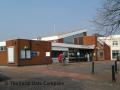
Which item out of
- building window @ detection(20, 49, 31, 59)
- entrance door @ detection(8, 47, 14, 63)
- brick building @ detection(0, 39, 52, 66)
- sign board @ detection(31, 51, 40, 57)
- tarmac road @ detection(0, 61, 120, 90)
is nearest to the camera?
tarmac road @ detection(0, 61, 120, 90)

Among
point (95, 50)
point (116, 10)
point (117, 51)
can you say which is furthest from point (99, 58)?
point (116, 10)

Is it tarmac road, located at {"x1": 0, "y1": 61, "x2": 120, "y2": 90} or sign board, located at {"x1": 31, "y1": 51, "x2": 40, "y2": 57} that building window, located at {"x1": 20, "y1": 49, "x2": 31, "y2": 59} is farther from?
tarmac road, located at {"x1": 0, "y1": 61, "x2": 120, "y2": 90}

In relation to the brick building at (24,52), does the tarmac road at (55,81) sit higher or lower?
lower

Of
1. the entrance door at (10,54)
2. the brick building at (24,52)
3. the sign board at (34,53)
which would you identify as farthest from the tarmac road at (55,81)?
the sign board at (34,53)

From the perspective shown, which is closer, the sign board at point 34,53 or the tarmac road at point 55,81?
the tarmac road at point 55,81

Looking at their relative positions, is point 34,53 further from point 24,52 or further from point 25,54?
point 24,52

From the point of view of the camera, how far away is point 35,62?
46781mm

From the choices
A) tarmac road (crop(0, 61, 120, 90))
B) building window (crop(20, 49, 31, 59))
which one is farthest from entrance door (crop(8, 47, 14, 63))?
tarmac road (crop(0, 61, 120, 90))

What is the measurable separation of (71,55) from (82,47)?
6262 millimetres

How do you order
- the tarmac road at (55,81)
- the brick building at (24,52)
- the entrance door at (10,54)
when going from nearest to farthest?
the tarmac road at (55,81), the brick building at (24,52), the entrance door at (10,54)

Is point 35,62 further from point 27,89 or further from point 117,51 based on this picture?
point 117,51

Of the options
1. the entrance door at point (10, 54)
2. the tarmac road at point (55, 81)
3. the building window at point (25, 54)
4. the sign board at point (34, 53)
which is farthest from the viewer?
the sign board at point (34, 53)

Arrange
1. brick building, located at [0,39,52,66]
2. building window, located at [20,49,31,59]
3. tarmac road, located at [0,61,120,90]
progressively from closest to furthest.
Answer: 1. tarmac road, located at [0,61,120,90]
2. brick building, located at [0,39,52,66]
3. building window, located at [20,49,31,59]

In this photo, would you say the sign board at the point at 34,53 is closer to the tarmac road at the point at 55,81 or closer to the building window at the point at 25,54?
the building window at the point at 25,54
